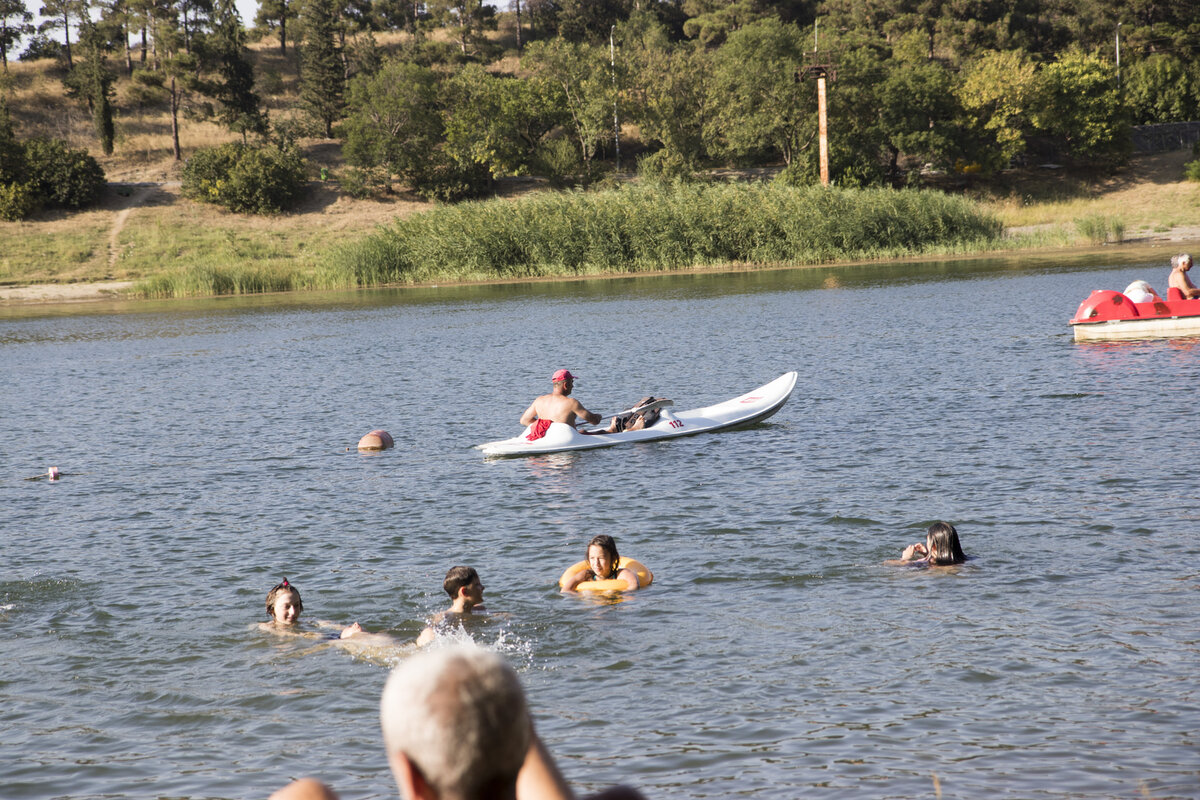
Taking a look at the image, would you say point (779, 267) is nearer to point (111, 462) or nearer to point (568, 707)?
point (111, 462)

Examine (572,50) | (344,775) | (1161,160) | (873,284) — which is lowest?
(344,775)

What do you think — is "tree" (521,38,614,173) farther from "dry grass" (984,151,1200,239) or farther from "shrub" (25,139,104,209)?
"shrub" (25,139,104,209)

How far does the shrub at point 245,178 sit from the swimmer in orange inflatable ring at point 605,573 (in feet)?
216

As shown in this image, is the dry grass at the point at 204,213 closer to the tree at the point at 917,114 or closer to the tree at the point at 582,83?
the tree at the point at 917,114

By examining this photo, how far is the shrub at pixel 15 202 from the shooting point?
66812 mm

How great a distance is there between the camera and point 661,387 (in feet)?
77.1

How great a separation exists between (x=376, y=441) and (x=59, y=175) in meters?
60.3

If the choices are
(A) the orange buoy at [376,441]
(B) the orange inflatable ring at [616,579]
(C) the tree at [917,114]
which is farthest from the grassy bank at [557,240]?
(B) the orange inflatable ring at [616,579]

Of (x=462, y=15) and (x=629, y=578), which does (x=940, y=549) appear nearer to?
(x=629, y=578)

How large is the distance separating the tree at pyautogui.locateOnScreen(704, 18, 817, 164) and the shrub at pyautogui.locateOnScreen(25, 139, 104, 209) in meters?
40.8

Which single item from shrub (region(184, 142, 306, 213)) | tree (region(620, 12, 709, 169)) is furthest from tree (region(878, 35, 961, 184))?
shrub (region(184, 142, 306, 213))

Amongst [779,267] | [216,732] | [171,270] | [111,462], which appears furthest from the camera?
[171,270]

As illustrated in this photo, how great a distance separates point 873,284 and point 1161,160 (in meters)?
44.5

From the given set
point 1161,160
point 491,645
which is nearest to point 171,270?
point 491,645
